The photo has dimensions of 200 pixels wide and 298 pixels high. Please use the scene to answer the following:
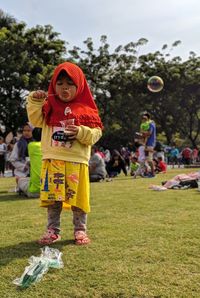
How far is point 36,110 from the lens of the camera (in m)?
4.12

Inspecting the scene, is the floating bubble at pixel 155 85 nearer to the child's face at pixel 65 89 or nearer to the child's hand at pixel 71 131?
the child's face at pixel 65 89

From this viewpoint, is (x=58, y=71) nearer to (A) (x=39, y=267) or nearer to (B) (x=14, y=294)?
(A) (x=39, y=267)

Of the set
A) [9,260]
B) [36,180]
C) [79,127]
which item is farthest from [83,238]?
[36,180]

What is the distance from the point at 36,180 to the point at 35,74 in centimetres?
A: 1998

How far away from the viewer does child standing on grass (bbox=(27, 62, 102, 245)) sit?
155 inches

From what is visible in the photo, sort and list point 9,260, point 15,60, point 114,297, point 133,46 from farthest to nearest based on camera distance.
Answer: point 133,46 → point 15,60 → point 9,260 → point 114,297

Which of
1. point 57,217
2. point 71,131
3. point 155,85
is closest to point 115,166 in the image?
point 155,85

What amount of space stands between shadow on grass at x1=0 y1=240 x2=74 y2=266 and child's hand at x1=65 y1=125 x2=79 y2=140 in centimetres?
104

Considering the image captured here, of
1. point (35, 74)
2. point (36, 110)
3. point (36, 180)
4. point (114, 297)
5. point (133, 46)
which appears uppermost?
point (133, 46)

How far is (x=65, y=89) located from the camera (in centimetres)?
406

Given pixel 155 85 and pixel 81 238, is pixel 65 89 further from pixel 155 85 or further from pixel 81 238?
pixel 155 85

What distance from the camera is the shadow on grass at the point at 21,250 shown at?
3.50 meters

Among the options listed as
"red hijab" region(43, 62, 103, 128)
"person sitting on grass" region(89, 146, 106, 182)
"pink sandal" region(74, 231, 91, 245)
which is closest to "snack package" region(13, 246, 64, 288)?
"pink sandal" region(74, 231, 91, 245)

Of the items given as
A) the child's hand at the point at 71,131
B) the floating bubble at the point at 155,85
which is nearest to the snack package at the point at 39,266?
the child's hand at the point at 71,131
